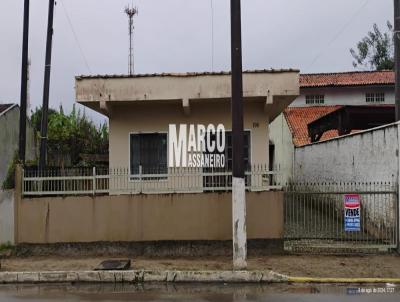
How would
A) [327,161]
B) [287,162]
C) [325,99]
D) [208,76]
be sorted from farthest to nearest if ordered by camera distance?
[325,99], [287,162], [327,161], [208,76]

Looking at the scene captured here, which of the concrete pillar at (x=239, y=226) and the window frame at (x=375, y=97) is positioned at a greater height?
the window frame at (x=375, y=97)

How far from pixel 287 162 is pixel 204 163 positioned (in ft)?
42.7

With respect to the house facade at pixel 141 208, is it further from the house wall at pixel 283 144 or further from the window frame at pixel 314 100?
the window frame at pixel 314 100

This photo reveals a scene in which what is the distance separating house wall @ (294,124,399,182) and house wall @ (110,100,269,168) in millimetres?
2684

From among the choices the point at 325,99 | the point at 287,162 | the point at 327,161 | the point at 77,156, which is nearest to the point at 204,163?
the point at 327,161

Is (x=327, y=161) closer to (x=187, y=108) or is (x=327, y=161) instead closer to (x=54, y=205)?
(x=187, y=108)

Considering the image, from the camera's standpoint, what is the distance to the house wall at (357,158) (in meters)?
11.8

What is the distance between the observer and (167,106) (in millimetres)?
13875

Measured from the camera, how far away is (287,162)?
25.8 metres

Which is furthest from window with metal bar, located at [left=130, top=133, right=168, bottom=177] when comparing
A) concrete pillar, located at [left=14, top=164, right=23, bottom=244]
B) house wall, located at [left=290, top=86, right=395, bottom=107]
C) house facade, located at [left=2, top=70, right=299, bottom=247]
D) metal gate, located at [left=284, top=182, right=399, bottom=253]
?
house wall, located at [left=290, top=86, right=395, bottom=107]

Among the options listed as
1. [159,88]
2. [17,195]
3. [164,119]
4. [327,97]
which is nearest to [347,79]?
[327,97]

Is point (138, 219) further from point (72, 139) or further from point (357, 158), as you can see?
point (72, 139)

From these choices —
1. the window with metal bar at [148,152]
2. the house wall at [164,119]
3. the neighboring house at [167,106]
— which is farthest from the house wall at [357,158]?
the window with metal bar at [148,152]

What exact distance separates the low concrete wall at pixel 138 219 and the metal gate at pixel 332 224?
0.66 m
